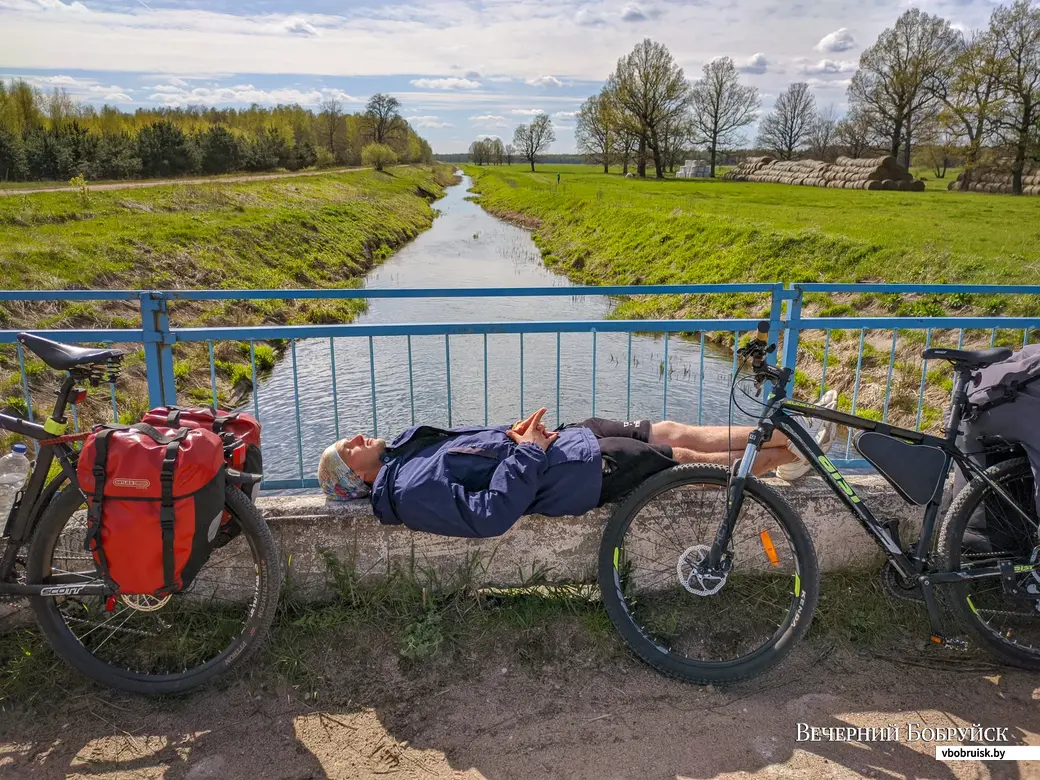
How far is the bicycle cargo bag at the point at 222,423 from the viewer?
2.80 meters

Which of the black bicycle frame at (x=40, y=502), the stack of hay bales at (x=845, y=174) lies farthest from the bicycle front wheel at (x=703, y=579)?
the stack of hay bales at (x=845, y=174)

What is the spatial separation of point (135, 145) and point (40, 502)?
133 feet

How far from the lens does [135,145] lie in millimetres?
37375

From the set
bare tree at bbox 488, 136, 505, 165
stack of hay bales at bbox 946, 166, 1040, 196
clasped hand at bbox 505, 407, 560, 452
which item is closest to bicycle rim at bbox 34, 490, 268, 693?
clasped hand at bbox 505, 407, 560, 452

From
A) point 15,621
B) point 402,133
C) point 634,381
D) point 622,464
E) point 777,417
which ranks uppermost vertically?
point 402,133

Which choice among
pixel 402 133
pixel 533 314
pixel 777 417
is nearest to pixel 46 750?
pixel 777 417

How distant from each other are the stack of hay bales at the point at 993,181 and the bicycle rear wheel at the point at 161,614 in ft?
123

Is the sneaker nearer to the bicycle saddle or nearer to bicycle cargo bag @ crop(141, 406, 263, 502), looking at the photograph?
bicycle cargo bag @ crop(141, 406, 263, 502)

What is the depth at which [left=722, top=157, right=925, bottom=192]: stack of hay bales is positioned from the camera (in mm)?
36625

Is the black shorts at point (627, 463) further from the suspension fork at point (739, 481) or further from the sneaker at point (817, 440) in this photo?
the sneaker at point (817, 440)

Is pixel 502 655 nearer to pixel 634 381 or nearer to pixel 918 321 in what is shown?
pixel 918 321

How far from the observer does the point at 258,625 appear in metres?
2.90

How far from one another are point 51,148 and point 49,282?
24.0 metres

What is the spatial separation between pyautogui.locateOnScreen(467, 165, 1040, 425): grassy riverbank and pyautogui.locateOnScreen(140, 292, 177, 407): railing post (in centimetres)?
774
